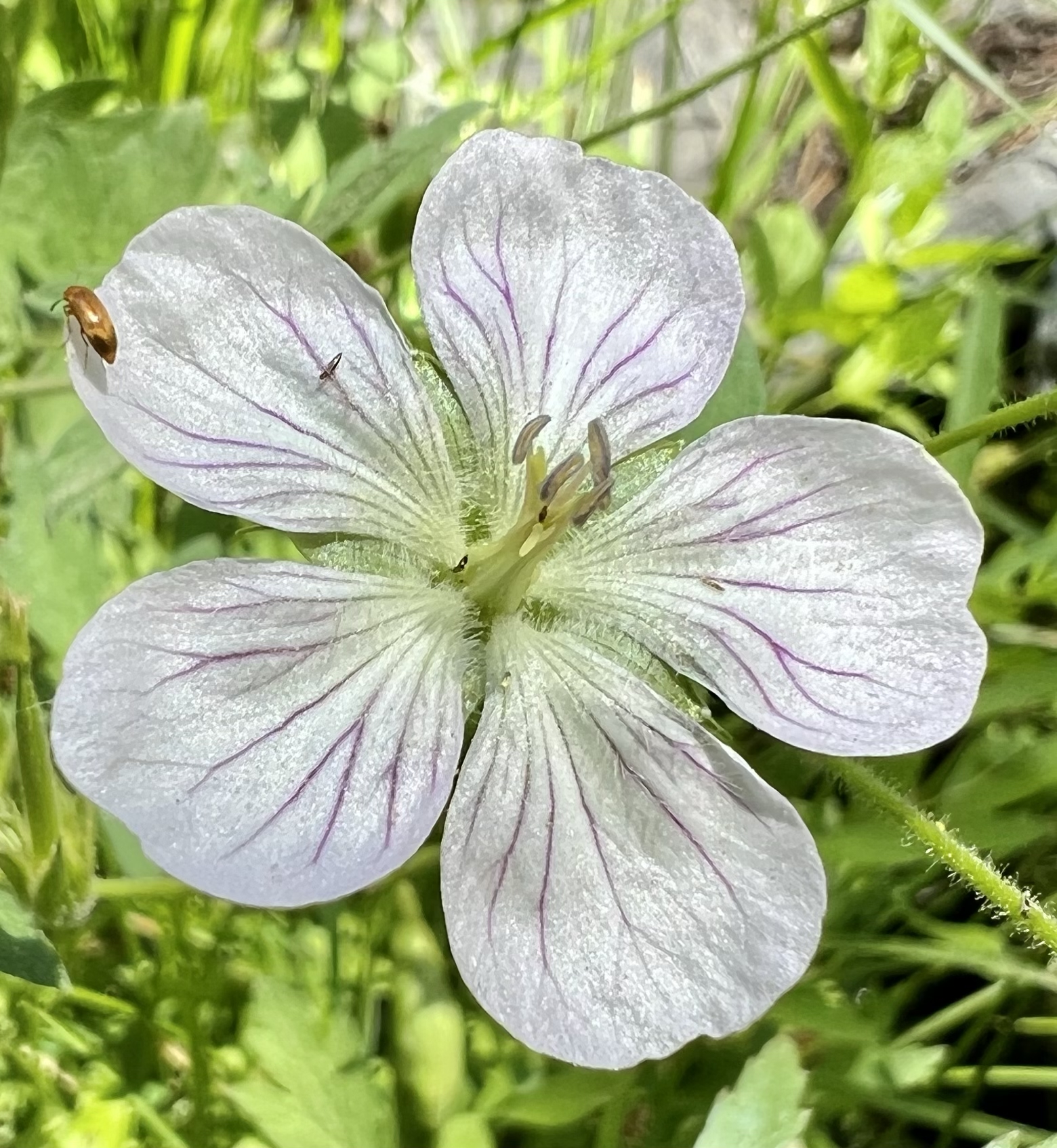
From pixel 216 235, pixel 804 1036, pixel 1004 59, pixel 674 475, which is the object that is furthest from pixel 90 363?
pixel 1004 59

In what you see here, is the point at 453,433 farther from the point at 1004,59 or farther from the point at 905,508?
the point at 1004,59

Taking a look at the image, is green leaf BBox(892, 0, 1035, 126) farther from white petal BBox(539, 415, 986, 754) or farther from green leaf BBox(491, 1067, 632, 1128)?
green leaf BBox(491, 1067, 632, 1128)

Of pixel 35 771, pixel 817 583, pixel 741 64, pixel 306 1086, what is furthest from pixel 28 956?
pixel 741 64

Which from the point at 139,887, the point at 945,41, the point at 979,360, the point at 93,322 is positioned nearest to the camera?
the point at 93,322

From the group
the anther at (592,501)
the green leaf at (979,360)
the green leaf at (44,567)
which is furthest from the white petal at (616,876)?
the green leaf at (979,360)

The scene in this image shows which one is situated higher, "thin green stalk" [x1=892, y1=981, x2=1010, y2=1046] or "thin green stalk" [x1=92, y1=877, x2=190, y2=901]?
"thin green stalk" [x1=92, y1=877, x2=190, y2=901]

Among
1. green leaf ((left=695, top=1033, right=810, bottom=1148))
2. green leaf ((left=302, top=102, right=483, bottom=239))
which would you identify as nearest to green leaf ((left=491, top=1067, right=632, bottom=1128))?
green leaf ((left=695, top=1033, right=810, bottom=1148))

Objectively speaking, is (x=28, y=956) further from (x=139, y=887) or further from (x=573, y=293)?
(x=573, y=293)
